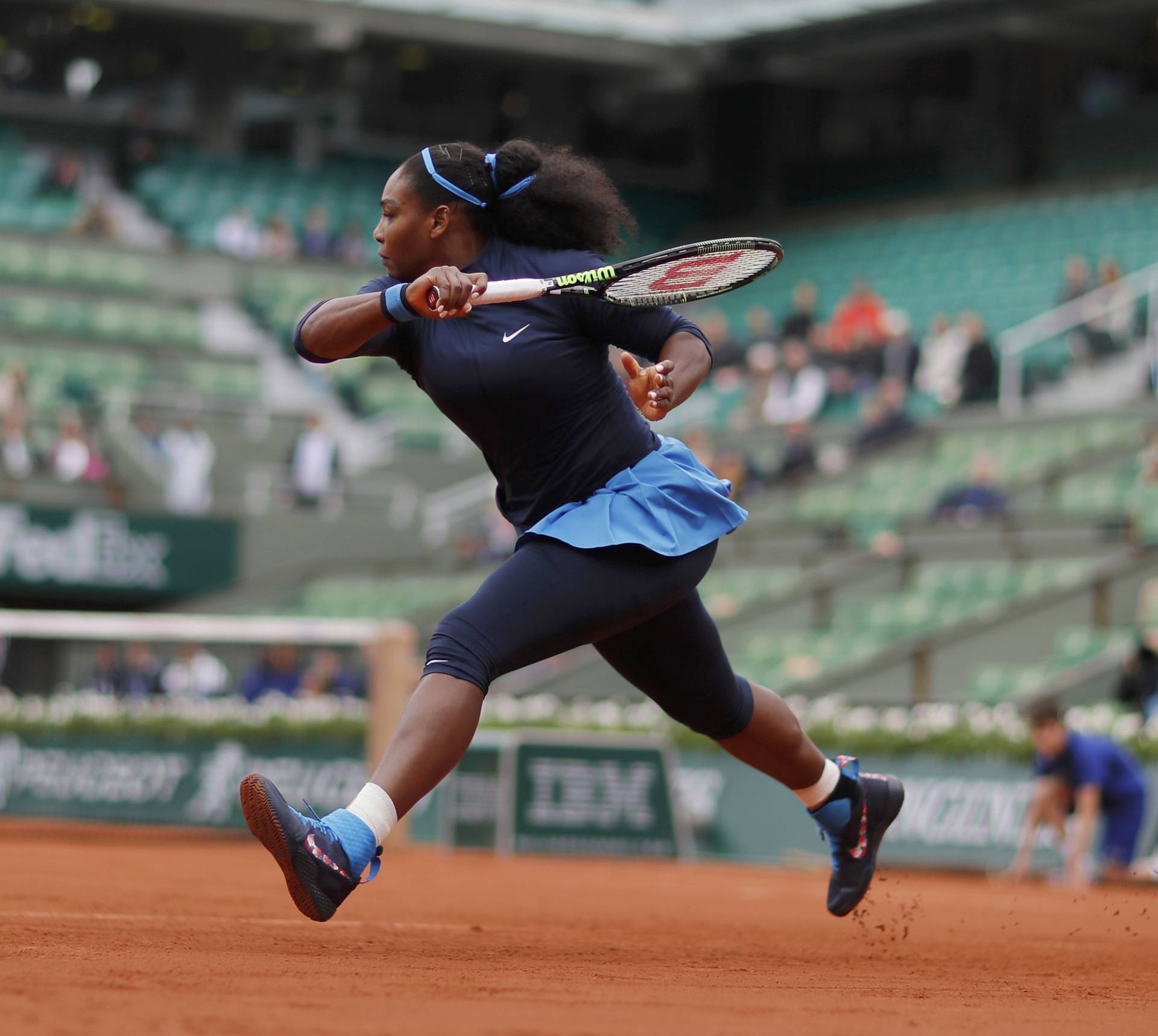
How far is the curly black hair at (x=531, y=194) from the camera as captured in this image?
16.0ft

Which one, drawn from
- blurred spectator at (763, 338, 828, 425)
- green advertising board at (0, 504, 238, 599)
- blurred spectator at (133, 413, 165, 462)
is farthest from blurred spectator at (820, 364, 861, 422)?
blurred spectator at (133, 413, 165, 462)

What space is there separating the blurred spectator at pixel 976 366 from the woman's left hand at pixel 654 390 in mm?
15299

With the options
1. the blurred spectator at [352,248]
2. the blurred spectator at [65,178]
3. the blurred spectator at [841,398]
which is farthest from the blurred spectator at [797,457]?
the blurred spectator at [65,178]

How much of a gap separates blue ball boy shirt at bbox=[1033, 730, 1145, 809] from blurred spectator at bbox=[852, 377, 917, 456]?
27.4 ft

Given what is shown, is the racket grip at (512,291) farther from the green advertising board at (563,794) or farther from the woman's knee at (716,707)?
the green advertising board at (563,794)

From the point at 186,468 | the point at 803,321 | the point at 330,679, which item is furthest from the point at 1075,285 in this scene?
the point at 186,468

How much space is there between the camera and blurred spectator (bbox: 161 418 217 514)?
21.3 meters

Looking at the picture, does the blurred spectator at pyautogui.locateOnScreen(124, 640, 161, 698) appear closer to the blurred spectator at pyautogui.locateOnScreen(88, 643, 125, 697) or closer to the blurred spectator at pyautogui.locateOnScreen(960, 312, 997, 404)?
the blurred spectator at pyautogui.locateOnScreen(88, 643, 125, 697)

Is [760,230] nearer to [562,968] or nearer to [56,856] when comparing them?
[56,856]

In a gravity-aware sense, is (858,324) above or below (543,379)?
above

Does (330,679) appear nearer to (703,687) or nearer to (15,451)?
(15,451)

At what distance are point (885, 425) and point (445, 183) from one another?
1494 centimetres

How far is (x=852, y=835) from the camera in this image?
5.58 m

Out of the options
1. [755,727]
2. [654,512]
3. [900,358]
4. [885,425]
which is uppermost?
[900,358]
